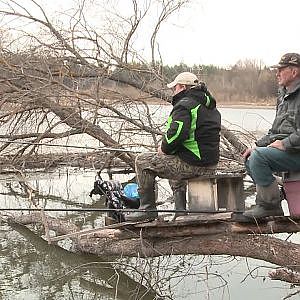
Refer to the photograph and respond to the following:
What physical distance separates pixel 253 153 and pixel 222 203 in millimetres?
974

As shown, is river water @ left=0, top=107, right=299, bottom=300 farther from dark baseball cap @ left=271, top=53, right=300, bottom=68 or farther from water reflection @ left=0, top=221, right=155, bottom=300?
dark baseball cap @ left=271, top=53, right=300, bottom=68

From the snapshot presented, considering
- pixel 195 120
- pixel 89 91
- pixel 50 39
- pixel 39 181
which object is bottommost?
pixel 39 181

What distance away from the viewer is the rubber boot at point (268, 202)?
454cm

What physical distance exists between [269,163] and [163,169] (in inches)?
39.6

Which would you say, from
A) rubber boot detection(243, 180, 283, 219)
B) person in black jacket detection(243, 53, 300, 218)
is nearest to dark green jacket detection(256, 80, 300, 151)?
person in black jacket detection(243, 53, 300, 218)

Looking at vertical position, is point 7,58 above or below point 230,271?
above

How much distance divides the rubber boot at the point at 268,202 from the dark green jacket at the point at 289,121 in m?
0.36

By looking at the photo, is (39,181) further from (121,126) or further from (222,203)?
(222,203)

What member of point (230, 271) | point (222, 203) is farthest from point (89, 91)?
point (222, 203)

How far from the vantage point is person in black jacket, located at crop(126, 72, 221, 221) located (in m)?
4.84

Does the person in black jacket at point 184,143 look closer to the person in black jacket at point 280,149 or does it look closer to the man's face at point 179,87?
the man's face at point 179,87

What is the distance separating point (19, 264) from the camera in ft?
26.0

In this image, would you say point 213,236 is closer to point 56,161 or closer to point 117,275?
point 117,275

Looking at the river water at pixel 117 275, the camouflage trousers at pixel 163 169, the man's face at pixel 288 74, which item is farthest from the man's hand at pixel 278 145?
the river water at pixel 117 275
